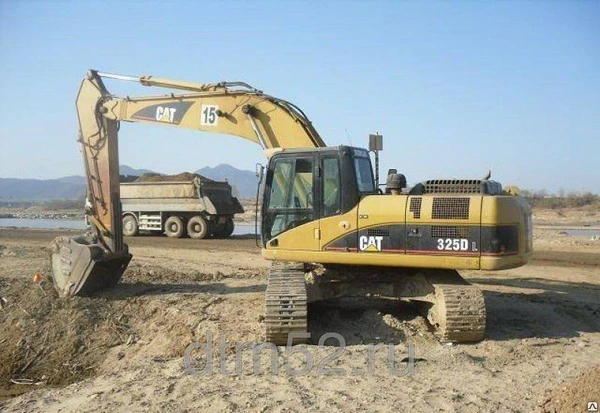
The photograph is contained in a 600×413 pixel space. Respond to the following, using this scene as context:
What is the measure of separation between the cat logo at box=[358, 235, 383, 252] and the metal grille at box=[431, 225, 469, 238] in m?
0.70

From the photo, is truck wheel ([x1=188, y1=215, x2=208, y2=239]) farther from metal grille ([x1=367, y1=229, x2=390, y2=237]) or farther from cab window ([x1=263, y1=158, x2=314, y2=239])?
metal grille ([x1=367, y1=229, x2=390, y2=237])

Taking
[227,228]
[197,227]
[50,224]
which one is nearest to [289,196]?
[197,227]

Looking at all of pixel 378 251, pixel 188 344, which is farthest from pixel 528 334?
pixel 188 344

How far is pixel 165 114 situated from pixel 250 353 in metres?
4.75

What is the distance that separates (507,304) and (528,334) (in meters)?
1.87

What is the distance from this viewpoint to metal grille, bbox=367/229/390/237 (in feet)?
23.2

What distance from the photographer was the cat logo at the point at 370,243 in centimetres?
713

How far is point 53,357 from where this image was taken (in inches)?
305

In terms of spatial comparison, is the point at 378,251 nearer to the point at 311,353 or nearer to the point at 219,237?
the point at 311,353

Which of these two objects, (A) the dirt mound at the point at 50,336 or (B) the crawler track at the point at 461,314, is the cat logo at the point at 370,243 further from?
(A) the dirt mound at the point at 50,336

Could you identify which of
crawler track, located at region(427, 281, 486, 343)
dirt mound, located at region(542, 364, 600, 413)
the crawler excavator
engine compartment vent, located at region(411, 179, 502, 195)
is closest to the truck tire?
the crawler excavator

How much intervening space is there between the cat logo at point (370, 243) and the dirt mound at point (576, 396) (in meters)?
2.79

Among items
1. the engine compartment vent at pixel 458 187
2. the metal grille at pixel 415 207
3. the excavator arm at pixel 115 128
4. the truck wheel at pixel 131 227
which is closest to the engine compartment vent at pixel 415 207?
the metal grille at pixel 415 207

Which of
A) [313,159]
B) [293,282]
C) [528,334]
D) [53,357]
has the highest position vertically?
[313,159]
